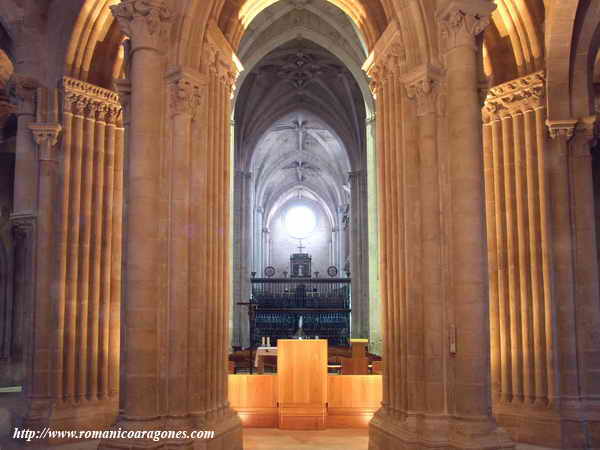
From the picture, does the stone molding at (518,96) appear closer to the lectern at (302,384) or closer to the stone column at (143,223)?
the lectern at (302,384)

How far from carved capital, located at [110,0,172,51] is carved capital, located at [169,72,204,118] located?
1.95ft

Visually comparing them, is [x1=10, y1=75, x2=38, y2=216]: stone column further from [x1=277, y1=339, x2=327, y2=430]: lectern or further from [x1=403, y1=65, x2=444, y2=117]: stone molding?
[x1=403, y1=65, x2=444, y2=117]: stone molding

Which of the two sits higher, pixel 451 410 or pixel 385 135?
pixel 385 135

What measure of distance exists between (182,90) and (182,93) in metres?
0.05

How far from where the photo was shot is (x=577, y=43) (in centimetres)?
1308

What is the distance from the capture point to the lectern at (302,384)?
45.5ft

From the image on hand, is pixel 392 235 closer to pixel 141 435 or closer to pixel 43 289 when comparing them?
pixel 141 435

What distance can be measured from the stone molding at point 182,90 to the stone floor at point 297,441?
5.94 metres

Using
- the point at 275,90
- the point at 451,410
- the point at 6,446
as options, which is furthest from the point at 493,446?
the point at 275,90

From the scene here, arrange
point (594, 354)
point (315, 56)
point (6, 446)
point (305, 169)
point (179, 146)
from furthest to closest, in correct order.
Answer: point (305, 169), point (315, 56), point (594, 354), point (6, 446), point (179, 146)

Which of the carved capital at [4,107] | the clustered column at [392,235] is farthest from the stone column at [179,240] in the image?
the carved capital at [4,107]

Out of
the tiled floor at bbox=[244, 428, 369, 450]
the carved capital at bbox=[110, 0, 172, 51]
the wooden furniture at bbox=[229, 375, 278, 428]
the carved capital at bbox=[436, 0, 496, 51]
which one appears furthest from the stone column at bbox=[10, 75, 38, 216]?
the carved capital at bbox=[436, 0, 496, 51]

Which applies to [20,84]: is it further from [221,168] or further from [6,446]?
[6,446]

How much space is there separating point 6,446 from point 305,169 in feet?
117
